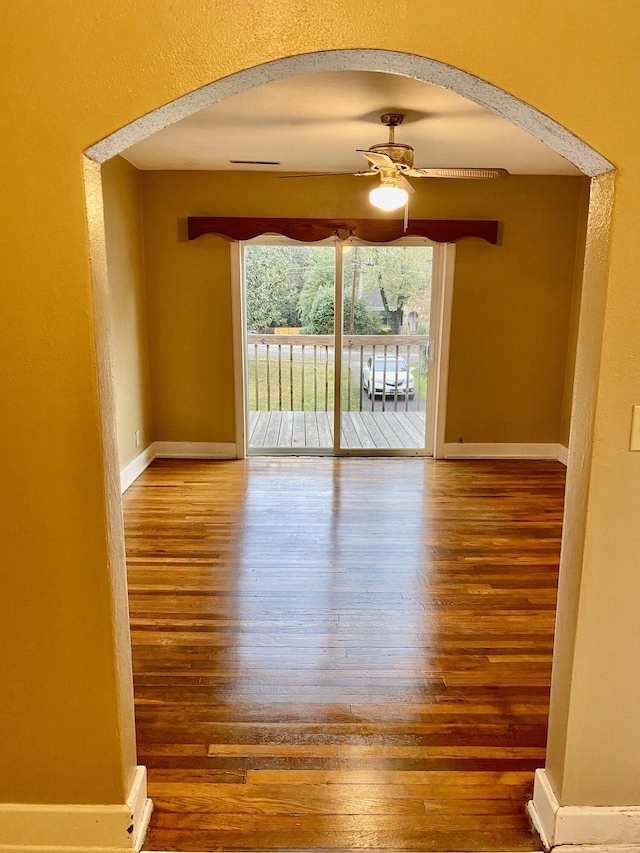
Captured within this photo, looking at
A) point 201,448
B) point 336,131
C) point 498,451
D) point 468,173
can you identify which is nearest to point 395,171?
point 468,173

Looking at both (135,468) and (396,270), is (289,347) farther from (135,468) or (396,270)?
(135,468)

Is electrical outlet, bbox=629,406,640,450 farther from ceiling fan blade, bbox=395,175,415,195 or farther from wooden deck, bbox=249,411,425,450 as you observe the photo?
wooden deck, bbox=249,411,425,450

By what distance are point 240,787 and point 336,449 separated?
158 inches

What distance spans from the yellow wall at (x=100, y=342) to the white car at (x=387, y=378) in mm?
4297

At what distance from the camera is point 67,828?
172 centimetres

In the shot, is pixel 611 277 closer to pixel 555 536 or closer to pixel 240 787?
pixel 240 787

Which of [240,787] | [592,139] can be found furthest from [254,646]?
[592,139]

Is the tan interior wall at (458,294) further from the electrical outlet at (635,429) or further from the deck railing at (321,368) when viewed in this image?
the electrical outlet at (635,429)

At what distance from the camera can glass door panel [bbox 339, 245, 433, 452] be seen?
5.54m

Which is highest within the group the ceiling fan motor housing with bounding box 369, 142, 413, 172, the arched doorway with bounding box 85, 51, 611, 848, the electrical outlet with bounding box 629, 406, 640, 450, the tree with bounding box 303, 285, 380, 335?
the ceiling fan motor housing with bounding box 369, 142, 413, 172

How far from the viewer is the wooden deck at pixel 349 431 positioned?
5934mm

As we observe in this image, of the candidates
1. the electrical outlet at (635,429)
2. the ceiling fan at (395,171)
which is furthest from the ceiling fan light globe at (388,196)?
the electrical outlet at (635,429)

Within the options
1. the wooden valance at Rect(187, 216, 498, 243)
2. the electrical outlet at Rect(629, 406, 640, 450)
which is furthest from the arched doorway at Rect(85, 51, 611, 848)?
the wooden valance at Rect(187, 216, 498, 243)

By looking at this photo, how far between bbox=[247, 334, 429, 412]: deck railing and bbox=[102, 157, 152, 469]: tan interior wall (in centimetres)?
108
